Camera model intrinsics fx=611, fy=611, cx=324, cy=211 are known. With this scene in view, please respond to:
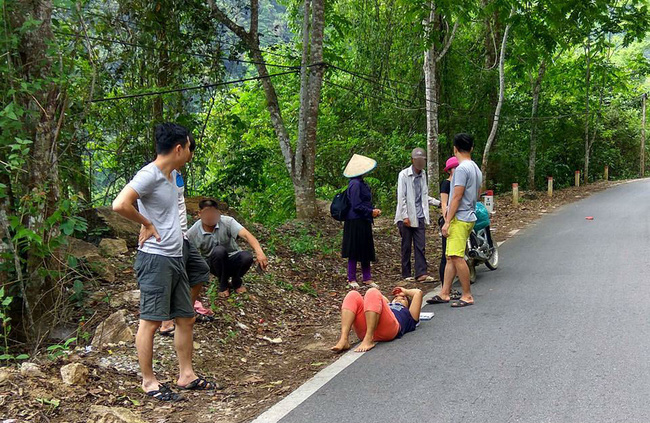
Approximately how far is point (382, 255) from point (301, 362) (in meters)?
5.90

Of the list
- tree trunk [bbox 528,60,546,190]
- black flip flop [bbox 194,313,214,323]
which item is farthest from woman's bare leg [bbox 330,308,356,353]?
tree trunk [bbox 528,60,546,190]

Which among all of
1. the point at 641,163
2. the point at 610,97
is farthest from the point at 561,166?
the point at 641,163

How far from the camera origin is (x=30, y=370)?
4.77 m

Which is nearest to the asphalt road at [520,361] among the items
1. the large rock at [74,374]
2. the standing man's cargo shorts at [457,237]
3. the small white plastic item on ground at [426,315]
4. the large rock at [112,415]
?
the small white plastic item on ground at [426,315]

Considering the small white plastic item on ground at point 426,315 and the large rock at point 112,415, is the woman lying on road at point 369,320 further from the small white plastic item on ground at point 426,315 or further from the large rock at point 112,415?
the large rock at point 112,415

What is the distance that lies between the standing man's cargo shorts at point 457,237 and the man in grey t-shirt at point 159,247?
149 inches

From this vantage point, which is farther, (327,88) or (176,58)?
(327,88)

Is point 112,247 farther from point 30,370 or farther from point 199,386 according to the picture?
point 199,386

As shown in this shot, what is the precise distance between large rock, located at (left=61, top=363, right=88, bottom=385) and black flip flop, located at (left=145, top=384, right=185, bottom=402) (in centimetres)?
51

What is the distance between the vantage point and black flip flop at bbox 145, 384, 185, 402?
4797mm

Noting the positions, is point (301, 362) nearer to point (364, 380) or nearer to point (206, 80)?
point (364, 380)

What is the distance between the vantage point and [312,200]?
12.4 metres

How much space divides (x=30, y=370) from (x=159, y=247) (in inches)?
54.7

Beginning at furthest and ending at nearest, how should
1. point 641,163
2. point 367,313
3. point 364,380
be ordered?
point 641,163 → point 367,313 → point 364,380
